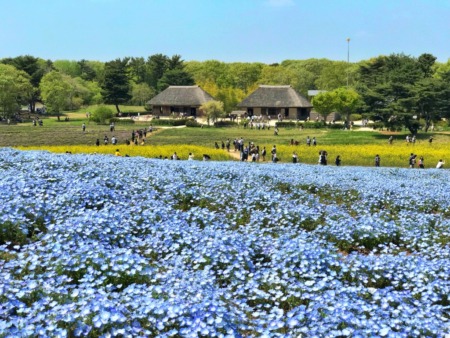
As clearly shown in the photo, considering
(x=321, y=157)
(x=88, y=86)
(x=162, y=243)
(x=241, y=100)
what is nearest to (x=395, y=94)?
(x=321, y=157)

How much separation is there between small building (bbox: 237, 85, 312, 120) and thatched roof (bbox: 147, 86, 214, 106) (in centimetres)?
796

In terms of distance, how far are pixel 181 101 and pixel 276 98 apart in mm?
18775

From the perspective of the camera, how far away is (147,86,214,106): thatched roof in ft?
281

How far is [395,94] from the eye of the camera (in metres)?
60.7

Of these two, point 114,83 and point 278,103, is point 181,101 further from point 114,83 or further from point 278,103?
point 278,103

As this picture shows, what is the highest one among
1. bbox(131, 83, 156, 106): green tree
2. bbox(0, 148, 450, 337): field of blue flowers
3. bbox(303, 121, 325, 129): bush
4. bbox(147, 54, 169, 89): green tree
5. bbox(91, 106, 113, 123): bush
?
bbox(147, 54, 169, 89): green tree

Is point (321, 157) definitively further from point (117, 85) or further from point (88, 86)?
point (88, 86)

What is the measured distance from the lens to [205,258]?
893 cm

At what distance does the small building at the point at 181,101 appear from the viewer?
282 feet

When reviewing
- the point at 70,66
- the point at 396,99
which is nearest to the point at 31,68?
the point at 70,66

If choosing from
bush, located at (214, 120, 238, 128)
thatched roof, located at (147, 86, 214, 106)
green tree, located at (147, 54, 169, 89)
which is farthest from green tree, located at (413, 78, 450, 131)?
green tree, located at (147, 54, 169, 89)

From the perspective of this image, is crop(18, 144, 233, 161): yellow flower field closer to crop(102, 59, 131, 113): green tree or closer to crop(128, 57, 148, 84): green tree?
crop(102, 59, 131, 113): green tree

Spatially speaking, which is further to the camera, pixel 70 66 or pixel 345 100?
pixel 70 66

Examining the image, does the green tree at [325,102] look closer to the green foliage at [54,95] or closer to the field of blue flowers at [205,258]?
the green foliage at [54,95]
